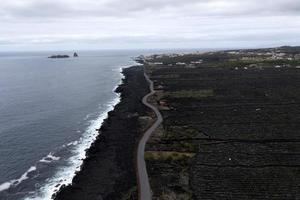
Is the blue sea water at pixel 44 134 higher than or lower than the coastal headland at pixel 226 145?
lower

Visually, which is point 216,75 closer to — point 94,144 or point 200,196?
point 94,144

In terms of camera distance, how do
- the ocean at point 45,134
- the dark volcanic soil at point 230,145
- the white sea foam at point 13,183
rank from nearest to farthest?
the dark volcanic soil at point 230,145 → the white sea foam at point 13,183 → the ocean at point 45,134

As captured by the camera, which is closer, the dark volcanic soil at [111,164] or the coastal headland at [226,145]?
the coastal headland at [226,145]

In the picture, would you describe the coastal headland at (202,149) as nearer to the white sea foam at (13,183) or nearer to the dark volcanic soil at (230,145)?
the dark volcanic soil at (230,145)

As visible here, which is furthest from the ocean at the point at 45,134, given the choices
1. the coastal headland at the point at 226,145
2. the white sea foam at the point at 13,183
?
the coastal headland at the point at 226,145

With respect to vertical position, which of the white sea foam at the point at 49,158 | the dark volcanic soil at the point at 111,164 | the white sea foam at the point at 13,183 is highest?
the dark volcanic soil at the point at 111,164

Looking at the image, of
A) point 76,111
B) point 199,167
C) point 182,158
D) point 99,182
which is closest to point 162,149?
point 182,158

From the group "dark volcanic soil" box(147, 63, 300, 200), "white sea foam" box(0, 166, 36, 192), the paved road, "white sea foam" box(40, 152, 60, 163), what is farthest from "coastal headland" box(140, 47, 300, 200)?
"white sea foam" box(0, 166, 36, 192)

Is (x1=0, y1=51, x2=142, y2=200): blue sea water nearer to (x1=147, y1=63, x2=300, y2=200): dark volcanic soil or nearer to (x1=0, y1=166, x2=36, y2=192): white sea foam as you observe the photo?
(x1=0, y1=166, x2=36, y2=192): white sea foam
